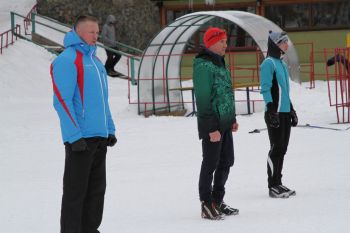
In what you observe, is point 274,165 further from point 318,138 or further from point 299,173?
point 318,138

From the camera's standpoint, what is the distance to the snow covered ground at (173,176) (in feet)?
22.0

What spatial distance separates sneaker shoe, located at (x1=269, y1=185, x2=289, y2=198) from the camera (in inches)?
299

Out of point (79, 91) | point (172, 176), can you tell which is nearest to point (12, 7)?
point (172, 176)

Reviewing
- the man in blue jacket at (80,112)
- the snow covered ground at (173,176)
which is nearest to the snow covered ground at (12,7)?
the snow covered ground at (173,176)

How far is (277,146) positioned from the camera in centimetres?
767

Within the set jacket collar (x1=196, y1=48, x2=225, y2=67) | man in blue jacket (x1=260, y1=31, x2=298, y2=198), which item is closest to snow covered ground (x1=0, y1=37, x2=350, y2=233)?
man in blue jacket (x1=260, y1=31, x2=298, y2=198)

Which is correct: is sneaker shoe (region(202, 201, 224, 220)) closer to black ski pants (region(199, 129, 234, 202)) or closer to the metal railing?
black ski pants (region(199, 129, 234, 202))

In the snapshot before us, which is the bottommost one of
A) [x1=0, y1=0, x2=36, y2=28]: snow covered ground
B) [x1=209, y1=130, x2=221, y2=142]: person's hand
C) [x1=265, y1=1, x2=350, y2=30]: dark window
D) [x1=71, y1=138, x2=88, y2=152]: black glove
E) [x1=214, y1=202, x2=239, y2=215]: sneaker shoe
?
[x1=214, y1=202, x2=239, y2=215]: sneaker shoe

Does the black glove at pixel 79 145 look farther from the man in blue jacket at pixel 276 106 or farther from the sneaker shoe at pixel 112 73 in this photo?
the sneaker shoe at pixel 112 73

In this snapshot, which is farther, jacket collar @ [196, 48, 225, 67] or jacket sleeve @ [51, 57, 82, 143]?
jacket collar @ [196, 48, 225, 67]

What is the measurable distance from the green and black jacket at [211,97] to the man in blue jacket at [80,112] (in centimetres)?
132

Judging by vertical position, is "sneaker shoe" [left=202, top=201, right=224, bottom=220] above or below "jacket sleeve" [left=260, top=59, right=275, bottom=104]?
below

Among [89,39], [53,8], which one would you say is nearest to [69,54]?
[89,39]

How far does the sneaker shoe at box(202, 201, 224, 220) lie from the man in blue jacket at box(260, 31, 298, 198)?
39.7 inches
